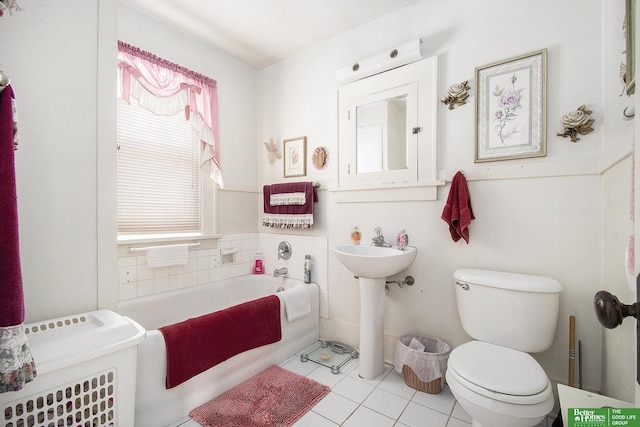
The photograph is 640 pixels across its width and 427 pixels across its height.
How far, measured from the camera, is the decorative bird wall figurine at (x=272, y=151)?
2863mm

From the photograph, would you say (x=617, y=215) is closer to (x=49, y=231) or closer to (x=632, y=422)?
(x=632, y=422)

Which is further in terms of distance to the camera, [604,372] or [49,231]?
[604,372]

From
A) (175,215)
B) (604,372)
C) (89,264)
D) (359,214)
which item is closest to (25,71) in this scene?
(89,264)

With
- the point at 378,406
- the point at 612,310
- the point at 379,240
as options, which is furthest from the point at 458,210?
the point at 612,310

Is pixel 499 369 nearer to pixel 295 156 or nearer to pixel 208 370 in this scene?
pixel 208 370

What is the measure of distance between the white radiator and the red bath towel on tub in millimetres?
307

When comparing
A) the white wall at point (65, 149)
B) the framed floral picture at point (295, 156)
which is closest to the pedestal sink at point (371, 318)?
the framed floral picture at point (295, 156)

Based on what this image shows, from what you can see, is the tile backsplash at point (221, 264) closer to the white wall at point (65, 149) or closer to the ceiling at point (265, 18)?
the white wall at point (65, 149)

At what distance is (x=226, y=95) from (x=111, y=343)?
7.64ft

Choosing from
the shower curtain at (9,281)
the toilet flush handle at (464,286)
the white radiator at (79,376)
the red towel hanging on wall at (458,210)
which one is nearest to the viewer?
the shower curtain at (9,281)

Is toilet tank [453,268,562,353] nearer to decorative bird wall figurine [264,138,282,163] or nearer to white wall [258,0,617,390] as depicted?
white wall [258,0,617,390]

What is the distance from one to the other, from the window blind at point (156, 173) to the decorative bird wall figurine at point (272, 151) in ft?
2.17

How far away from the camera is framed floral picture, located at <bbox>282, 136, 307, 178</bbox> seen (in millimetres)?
2674

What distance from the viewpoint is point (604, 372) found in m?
1.46
